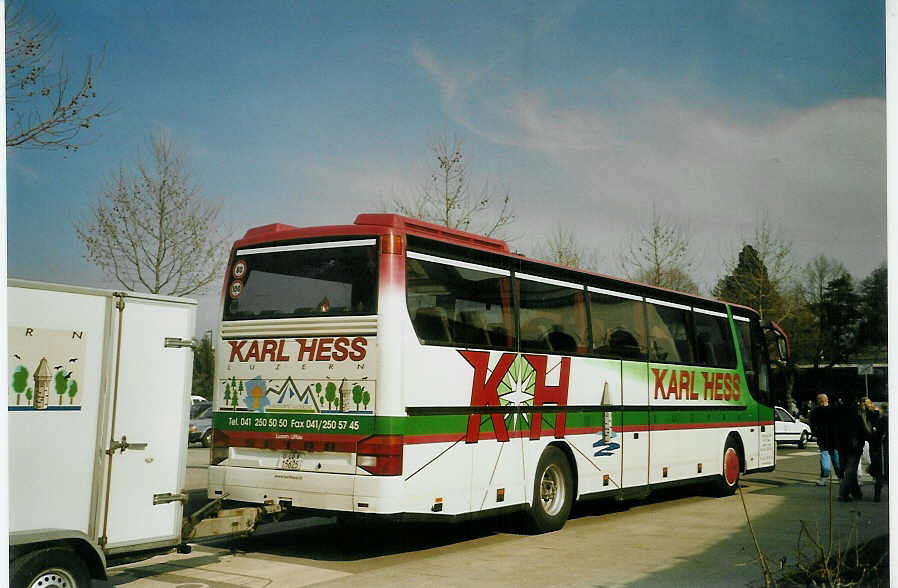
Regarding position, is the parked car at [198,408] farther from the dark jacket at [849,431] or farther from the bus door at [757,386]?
the dark jacket at [849,431]

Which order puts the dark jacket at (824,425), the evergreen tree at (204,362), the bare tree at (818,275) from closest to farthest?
the evergreen tree at (204,362) → the bare tree at (818,275) → the dark jacket at (824,425)

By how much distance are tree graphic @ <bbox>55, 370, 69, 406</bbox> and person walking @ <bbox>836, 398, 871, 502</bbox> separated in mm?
9231

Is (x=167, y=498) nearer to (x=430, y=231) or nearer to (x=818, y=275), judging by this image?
(x=430, y=231)

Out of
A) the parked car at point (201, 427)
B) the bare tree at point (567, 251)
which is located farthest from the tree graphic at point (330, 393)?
the parked car at point (201, 427)

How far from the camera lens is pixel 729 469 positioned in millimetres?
13641

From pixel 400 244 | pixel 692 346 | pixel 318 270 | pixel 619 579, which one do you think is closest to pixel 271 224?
pixel 318 270

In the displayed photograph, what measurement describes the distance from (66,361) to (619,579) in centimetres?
463

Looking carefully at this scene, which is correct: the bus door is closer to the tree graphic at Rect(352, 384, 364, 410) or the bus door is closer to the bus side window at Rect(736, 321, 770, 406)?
the bus side window at Rect(736, 321, 770, 406)

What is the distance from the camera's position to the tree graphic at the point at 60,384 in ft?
19.4

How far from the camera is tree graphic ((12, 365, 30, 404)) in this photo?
5.79m

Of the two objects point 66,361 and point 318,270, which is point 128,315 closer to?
point 66,361

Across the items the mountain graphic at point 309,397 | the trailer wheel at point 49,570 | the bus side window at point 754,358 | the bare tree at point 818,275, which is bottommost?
the trailer wheel at point 49,570

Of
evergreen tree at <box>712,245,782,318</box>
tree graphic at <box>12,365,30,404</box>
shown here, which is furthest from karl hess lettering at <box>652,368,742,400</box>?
tree graphic at <box>12,365,30,404</box>

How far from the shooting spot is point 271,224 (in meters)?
9.03
